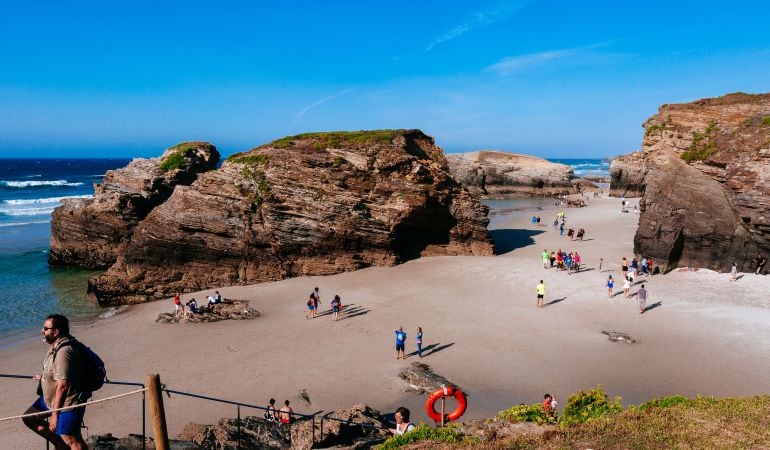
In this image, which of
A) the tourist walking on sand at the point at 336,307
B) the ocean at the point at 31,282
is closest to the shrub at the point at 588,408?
the tourist walking on sand at the point at 336,307

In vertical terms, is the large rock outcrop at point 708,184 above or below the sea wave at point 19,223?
above

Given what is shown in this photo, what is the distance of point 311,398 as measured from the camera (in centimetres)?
1362

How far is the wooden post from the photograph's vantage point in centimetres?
538

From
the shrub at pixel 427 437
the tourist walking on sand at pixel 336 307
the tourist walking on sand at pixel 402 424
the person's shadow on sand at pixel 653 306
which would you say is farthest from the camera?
the person's shadow on sand at pixel 653 306

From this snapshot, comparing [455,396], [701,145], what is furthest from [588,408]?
[701,145]

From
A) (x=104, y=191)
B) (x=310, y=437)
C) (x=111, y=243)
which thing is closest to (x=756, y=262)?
(x=310, y=437)

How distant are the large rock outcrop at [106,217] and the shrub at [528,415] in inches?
1183

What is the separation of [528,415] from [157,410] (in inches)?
265

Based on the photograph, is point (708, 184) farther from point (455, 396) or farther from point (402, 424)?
point (402, 424)

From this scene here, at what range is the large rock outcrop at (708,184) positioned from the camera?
75.9 feet

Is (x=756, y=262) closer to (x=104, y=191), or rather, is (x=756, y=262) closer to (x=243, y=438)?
(x=243, y=438)

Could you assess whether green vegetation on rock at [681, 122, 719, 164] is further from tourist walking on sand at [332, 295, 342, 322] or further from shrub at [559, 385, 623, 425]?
shrub at [559, 385, 623, 425]

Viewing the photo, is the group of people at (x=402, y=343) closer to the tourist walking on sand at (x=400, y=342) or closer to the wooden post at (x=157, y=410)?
the tourist walking on sand at (x=400, y=342)

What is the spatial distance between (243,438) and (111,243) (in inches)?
1087
